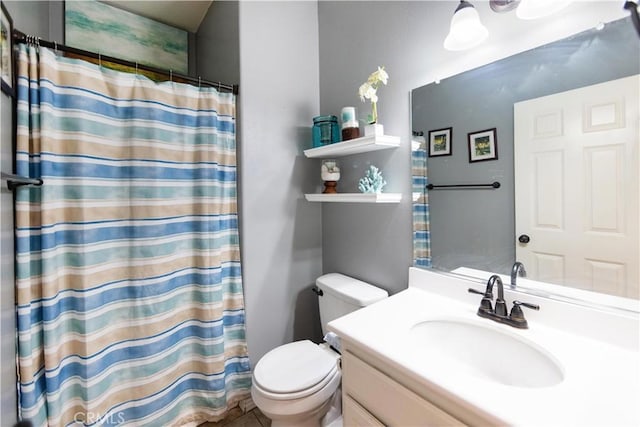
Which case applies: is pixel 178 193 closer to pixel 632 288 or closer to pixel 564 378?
pixel 564 378

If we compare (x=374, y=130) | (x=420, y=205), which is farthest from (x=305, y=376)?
(x=374, y=130)

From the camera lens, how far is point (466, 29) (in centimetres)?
103

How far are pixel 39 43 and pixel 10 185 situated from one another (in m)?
0.60

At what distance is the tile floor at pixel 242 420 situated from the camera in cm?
152

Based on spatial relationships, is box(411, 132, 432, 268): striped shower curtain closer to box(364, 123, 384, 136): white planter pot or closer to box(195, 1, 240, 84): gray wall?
box(364, 123, 384, 136): white planter pot

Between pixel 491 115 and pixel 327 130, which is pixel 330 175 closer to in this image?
pixel 327 130

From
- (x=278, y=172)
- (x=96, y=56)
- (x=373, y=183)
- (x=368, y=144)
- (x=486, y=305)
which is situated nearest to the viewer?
(x=486, y=305)

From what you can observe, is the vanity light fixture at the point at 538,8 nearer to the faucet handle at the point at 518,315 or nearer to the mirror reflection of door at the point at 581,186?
the mirror reflection of door at the point at 581,186

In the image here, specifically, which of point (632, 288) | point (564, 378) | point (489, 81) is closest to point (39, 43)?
point (489, 81)

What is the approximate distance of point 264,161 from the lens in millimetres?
1663

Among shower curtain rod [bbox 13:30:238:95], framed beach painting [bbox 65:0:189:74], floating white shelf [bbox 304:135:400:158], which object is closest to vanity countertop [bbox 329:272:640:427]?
floating white shelf [bbox 304:135:400:158]

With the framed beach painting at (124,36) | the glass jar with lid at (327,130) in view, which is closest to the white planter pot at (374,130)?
the glass jar with lid at (327,130)

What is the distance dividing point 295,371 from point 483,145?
130 centimetres

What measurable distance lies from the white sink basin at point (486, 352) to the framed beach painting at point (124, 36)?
8.61 feet
